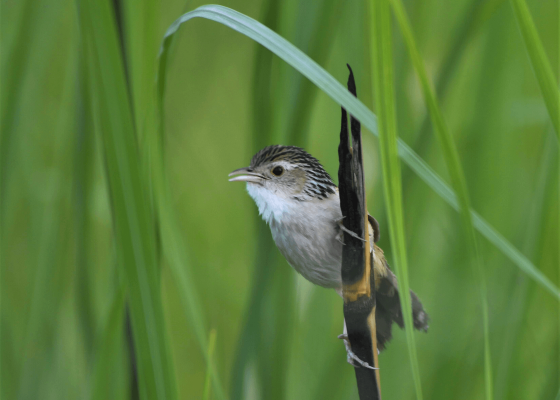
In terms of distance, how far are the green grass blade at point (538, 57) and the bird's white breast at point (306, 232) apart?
1.41 feet

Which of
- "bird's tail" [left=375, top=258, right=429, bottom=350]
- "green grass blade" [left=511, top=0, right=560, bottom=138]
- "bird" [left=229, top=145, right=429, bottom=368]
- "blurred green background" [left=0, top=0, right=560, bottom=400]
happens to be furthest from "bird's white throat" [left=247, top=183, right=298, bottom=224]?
"green grass blade" [left=511, top=0, right=560, bottom=138]

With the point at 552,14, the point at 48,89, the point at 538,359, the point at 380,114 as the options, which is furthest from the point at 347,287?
the point at 552,14

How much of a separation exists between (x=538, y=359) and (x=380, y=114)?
54.0 inches

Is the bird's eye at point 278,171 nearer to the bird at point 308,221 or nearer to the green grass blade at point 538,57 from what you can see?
the bird at point 308,221

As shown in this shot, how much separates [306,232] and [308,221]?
3 cm

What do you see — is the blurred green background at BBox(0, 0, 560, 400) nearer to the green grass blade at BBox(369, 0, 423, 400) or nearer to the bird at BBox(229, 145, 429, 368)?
the bird at BBox(229, 145, 429, 368)

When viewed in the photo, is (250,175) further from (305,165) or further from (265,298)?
(265,298)

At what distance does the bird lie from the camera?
886 mm

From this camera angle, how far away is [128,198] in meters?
0.61

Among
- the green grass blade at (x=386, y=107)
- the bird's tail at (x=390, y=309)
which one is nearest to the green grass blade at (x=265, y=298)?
the bird's tail at (x=390, y=309)

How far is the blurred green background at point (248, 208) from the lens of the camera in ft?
3.04

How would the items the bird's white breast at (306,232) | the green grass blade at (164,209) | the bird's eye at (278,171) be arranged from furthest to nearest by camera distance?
1. the bird's eye at (278,171)
2. the bird's white breast at (306,232)
3. the green grass blade at (164,209)

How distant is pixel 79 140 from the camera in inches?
42.0

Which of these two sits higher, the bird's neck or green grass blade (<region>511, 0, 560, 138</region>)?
green grass blade (<region>511, 0, 560, 138</region>)
